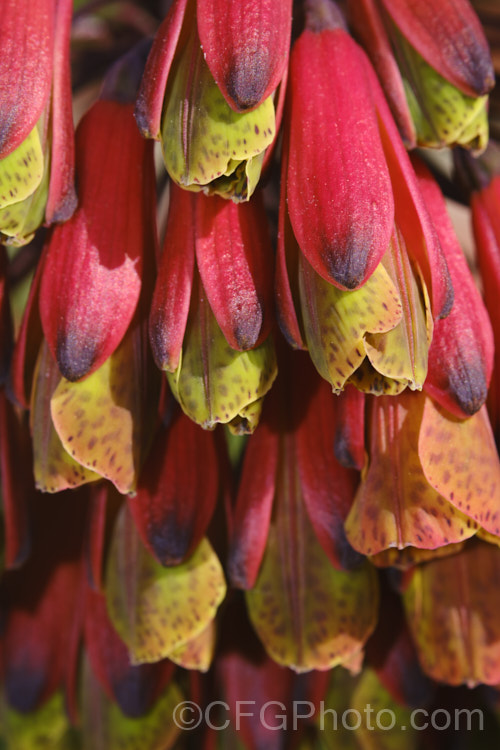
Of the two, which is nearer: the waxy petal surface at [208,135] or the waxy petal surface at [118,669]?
the waxy petal surface at [208,135]

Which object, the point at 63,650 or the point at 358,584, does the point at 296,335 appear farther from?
the point at 63,650

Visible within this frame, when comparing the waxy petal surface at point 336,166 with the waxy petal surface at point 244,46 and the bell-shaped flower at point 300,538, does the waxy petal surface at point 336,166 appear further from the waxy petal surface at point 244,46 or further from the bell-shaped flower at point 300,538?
the bell-shaped flower at point 300,538

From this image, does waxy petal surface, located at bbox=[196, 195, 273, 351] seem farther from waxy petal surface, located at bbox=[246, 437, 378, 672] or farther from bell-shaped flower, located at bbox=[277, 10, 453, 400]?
waxy petal surface, located at bbox=[246, 437, 378, 672]

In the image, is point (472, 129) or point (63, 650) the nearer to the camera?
point (472, 129)

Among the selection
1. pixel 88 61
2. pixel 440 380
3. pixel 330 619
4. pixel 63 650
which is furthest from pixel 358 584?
pixel 88 61

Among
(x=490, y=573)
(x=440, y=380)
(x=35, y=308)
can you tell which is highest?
(x=35, y=308)

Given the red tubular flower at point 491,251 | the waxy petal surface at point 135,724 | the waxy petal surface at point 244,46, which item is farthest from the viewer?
the waxy petal surface at point 135,724

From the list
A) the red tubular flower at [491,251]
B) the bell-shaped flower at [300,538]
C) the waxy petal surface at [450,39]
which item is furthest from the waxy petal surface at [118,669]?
the waxy petal surface at [450,39]
